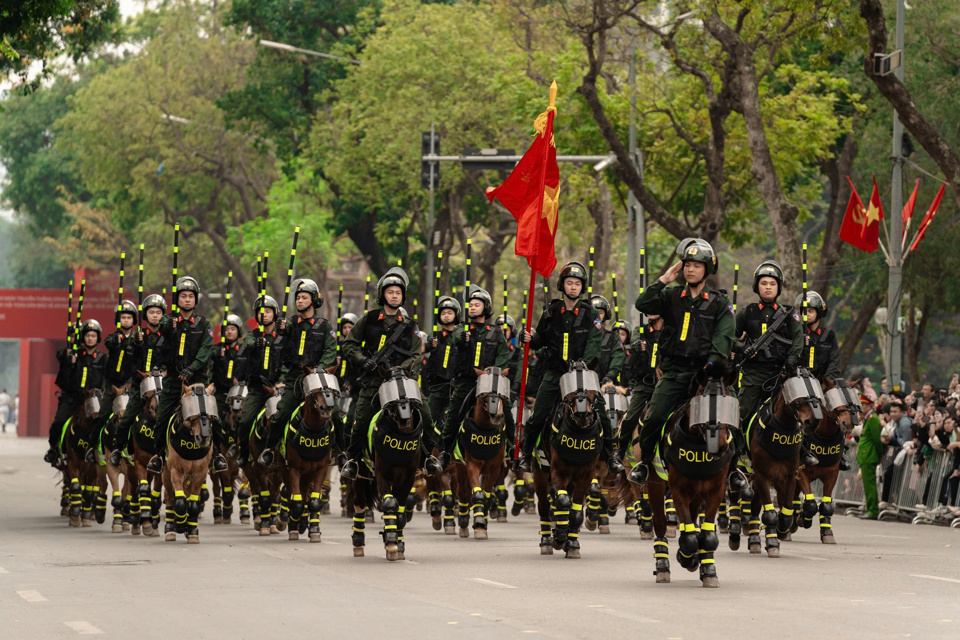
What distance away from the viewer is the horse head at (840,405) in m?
17.7

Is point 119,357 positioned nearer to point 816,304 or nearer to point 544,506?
point 544,506

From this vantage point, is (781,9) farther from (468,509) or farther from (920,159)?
(468,509)

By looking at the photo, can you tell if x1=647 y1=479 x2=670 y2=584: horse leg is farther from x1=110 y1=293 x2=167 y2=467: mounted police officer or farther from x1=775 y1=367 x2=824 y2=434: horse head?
x1=110 y1=293 x2=167 y2=467: mounted police officer

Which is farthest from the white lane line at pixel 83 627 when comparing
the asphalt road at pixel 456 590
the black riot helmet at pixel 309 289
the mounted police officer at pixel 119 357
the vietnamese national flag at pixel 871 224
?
the vietnamese national flag at pixel 871 224

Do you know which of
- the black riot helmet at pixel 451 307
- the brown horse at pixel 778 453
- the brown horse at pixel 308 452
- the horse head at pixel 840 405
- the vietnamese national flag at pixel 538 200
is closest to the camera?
the brown horse at pixel 778 453

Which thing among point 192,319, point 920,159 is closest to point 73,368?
point 192,319

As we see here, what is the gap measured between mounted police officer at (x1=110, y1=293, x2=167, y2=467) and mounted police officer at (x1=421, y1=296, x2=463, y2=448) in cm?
320

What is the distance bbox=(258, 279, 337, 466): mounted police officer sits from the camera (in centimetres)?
A: 1750

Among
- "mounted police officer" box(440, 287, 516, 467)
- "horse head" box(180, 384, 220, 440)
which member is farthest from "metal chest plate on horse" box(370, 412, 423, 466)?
"mounted police officer" box(440, 287, 516, 467)

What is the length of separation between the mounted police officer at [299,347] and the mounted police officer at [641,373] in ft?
10.3

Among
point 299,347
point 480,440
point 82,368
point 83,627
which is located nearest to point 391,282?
point 299,347

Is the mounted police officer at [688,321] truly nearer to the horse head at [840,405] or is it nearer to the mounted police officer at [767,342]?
the mounted police officer at [767,342]

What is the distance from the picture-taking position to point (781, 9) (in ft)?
99.9

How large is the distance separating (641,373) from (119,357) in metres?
6.08
